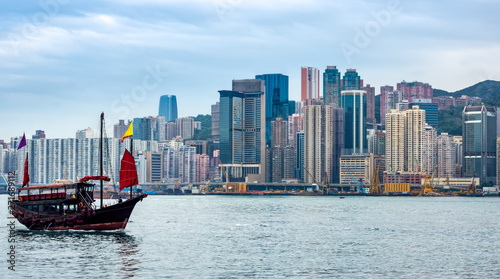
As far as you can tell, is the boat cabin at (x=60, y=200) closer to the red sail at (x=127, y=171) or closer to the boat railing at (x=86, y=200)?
the boat railing at (x=86, y=200)

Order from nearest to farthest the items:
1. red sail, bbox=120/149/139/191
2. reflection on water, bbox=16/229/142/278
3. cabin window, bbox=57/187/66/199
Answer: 1. reflection on water, bbox=16/229/142/278
2. cabin window, bbox=57/187/66/199
3. red sail, bbox=120/149/139/191

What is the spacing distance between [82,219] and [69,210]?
93.8 inches

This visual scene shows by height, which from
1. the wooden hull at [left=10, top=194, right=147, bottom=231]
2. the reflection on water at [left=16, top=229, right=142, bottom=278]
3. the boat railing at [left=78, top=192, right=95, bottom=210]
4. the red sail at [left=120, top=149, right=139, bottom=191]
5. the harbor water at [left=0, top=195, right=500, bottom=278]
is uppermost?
the red sail at [left=120, top=149, right=139, bottom=191]

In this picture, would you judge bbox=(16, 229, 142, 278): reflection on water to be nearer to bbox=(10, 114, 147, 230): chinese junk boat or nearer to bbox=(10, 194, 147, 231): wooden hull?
bbox=(10, 194, 147, 231): wooden hull

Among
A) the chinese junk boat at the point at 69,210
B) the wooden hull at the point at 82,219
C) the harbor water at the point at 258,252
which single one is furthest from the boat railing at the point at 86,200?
the harbor water at the point at 258,252

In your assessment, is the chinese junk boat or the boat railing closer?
the chinese junk boat

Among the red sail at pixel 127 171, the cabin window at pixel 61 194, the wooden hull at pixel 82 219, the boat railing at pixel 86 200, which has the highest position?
the red sail at pixel 127 171

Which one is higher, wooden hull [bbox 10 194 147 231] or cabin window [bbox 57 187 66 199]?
cabin window [bbox 57 187 66 199]

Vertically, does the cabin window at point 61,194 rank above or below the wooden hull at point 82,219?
above

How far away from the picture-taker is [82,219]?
280 ft

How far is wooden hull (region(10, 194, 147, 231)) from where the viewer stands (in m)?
85.4

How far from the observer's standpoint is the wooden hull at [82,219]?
280 feet

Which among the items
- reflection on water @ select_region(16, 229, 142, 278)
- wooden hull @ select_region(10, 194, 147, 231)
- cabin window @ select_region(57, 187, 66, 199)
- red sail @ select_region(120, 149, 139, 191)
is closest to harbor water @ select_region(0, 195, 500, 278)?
reflection on water @ select_region(16, 229, 142, 278)

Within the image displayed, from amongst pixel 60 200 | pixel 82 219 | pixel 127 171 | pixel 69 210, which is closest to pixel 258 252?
pixel 82 219
